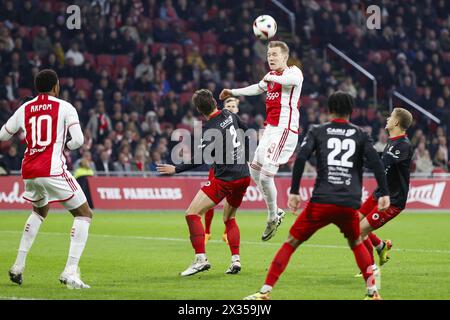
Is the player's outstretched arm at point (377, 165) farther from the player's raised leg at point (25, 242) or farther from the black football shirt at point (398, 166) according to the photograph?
the player's raised leg at point (25, 242)

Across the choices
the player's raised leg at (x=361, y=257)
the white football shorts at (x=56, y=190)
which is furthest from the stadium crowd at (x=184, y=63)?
the player's raised leg at (x=361, y=257)

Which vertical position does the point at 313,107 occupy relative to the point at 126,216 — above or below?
above

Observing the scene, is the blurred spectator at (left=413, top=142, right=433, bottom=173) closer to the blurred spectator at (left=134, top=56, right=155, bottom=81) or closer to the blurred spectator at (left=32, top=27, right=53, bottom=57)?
the blurred spectator at (left=134, top=56, right=155, bottom=81)

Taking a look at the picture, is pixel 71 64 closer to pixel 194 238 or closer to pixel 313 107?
pixel 313 107

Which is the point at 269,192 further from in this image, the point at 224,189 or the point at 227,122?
the point at 227,122

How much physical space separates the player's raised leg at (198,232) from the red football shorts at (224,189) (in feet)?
0.23

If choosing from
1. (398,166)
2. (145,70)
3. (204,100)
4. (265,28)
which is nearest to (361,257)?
(398,166)

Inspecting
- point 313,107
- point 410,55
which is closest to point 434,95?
point 410,55

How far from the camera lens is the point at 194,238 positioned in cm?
1213

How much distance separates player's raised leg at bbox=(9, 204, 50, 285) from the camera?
10711 mm

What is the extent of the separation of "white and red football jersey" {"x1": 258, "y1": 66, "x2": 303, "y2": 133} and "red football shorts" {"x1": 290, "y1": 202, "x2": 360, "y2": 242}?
4.76 meters

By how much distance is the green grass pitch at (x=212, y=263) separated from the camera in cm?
1032

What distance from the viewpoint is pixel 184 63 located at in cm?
3177
